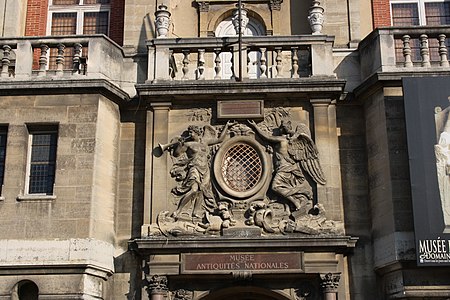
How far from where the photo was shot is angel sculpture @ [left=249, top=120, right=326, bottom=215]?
15.7 meters

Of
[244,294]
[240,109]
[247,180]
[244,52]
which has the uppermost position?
[244,52]

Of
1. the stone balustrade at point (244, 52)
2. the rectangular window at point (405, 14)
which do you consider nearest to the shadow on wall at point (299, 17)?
the rectangular window at point (405, 14)

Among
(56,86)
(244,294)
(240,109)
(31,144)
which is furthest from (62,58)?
(244,294)

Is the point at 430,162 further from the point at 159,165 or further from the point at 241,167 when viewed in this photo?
the point at 159,165

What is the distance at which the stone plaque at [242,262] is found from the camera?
1511 centimetres

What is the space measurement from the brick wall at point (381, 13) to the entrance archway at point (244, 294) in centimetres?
821

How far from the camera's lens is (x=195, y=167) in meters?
15.9

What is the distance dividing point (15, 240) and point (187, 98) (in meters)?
4.95

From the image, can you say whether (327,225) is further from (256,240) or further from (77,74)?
(77,74)

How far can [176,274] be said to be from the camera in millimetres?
15148

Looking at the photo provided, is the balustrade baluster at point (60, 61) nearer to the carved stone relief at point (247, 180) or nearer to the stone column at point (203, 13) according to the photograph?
the carved stone relief at point (247, 180)

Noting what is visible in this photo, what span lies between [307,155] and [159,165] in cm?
336

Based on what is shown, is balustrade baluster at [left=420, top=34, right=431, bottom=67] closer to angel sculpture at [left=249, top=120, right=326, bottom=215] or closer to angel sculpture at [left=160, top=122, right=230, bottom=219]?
angel sculpture at [left=249, top=120, right=326, bottom=215]

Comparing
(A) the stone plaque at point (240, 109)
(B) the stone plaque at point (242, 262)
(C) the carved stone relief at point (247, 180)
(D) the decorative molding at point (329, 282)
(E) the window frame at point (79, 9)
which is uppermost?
(E) the window frame at point (79, 9)
